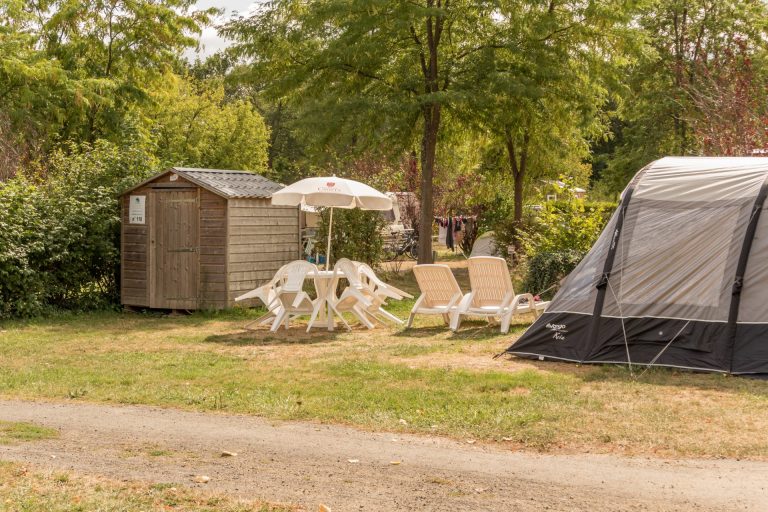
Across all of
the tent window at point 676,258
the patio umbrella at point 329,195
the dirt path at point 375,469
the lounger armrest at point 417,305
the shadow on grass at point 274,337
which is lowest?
the shadow on grass at point 274,337

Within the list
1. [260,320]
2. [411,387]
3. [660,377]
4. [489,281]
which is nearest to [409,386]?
[411,387]

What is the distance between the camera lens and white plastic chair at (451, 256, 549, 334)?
12133 millimetres

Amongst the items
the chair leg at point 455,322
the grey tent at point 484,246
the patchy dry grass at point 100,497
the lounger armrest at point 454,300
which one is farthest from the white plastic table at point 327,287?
the grey tent at point 484,246

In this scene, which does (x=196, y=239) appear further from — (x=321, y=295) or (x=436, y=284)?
(x=436, y=284)

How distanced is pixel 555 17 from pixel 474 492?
562 inches

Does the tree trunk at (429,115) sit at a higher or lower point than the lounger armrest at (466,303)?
higher

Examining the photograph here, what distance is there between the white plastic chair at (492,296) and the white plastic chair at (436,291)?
6.7 inches

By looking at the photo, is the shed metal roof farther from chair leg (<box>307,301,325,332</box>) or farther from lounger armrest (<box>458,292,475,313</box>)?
lounger armrest (<box>458,292,475,313</box>)

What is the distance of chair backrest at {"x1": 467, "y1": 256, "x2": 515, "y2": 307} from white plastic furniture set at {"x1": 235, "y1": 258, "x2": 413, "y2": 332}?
4.36ft

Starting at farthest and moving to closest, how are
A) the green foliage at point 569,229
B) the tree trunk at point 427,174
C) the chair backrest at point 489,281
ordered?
the tree trunk at point 427,174, the green foliage at point 569,229, the chair backrest at point 489,281

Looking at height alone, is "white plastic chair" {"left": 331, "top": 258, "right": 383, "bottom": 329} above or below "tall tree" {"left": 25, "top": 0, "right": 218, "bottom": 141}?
below

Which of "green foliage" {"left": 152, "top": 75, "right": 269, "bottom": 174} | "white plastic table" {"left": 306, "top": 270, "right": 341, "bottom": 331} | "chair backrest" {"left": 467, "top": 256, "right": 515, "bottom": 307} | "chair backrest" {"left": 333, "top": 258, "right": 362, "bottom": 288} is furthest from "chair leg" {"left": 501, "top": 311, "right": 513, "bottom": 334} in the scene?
"green foliage" {"left": 152, "top": 75, "right": 269, "bottom": 174}

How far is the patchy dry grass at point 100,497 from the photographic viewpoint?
5051mm

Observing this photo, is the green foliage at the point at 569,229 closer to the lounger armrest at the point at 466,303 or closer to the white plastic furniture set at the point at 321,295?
the white plastic furniture set at the point at 321,295
